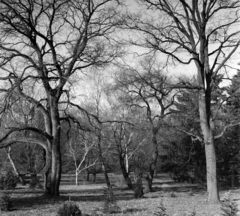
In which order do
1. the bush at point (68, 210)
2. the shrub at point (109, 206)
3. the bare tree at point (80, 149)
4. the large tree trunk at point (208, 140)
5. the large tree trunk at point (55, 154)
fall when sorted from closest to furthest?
the bush at point (68, 210) < the shrub at point (109, 206) < the large tree trunk at point (208, 140) < the large tree trunk at point (55, 154) < the bare tree at point (80, 149)

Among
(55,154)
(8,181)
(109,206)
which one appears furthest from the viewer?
(8,181)

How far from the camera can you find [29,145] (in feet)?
93.2

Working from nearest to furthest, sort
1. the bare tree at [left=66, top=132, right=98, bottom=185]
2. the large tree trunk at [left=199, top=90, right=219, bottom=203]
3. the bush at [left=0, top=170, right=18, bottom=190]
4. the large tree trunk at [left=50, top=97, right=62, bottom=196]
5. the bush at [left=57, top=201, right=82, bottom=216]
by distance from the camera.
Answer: the bush at [left=57, top=201, right=82, bottom=216], the large tree trunk at [left=199, top=90, right=219, bottom=203], the large tree trunk at [left=50, top=97, right=62, bottom=196], the bush at [left=0, top=170, right=18, bottom=190], the bare tree at [left=66, top=132, right=98, bottom=185]

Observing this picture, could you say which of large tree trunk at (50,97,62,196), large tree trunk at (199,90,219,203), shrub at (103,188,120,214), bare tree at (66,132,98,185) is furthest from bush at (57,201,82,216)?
bare tree at (66,132,98,185)

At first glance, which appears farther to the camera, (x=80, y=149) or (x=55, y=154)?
(x=80, y=149)

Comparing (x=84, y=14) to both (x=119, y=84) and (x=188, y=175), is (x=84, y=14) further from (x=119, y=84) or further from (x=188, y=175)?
(x=188, y=175)

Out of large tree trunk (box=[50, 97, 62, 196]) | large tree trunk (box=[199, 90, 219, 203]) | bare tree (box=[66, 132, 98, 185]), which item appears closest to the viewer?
large tree trunk (box=[199, 90, 219, 203])

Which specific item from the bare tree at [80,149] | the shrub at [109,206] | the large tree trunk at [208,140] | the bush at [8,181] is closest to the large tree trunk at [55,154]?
the bush at [8,181]

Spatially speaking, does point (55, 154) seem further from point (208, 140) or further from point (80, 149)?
point (80, 149)

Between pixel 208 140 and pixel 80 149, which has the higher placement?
pixel 80 149

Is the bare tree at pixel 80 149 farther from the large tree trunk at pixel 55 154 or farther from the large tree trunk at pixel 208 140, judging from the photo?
the large tree trunk at pixel 208 140

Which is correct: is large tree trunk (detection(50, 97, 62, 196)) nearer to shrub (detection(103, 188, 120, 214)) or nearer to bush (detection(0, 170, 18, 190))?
bush (detection(0, 170, 18, 190))

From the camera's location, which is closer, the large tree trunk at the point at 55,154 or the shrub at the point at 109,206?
the shrub at the point at 109,206

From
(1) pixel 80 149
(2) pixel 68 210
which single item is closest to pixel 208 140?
(2) pixel 68 210
